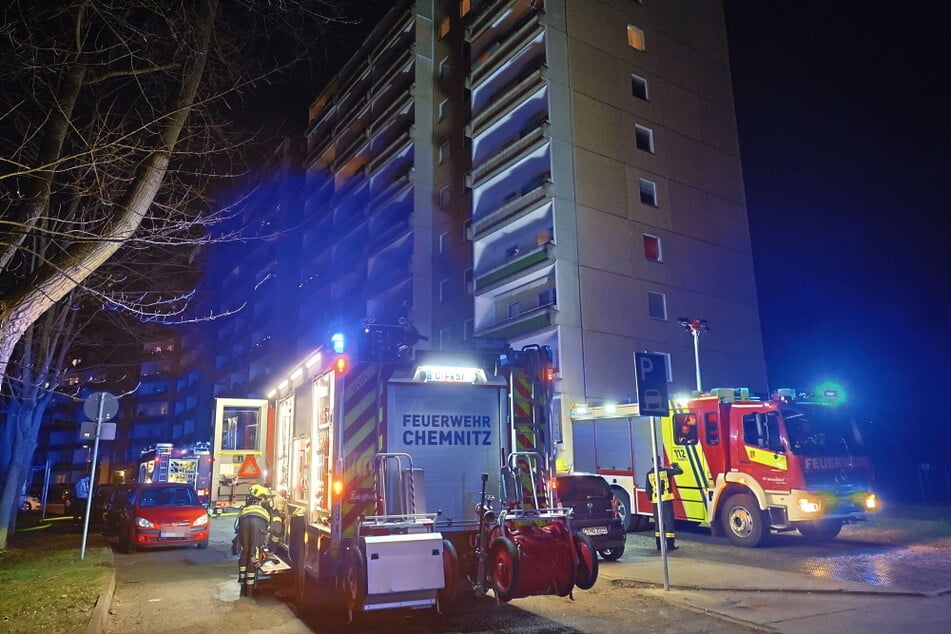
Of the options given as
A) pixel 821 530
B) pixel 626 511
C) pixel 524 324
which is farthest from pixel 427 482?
pixel 524 324

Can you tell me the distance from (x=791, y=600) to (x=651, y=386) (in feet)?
10.2

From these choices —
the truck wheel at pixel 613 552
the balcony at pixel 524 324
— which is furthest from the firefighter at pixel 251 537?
the balcony at pixel 524 324

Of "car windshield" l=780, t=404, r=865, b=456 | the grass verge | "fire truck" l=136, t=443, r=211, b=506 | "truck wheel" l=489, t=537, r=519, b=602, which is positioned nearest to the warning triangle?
the grass verge

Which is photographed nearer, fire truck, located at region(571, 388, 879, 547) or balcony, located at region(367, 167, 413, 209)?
fire truck, located at region(571, 388, 879, 547)

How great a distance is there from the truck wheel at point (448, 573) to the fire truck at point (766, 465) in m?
5.82

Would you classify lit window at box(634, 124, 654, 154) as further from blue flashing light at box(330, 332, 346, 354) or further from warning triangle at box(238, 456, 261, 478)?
blue flashing light at box(330, 332, 346, 354)

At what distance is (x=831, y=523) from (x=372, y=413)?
34.8 ft

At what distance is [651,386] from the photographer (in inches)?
356

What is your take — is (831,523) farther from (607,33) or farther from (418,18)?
(418,18)

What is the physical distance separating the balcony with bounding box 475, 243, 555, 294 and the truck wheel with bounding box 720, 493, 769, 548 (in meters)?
14.7

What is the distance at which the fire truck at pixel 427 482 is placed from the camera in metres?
6.31

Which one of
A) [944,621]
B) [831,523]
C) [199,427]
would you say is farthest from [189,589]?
[199,427]

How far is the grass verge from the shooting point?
22.8 feet

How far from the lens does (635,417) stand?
16.2 m
